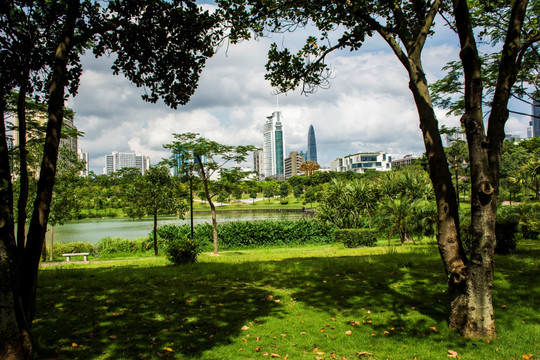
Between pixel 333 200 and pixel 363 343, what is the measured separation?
67.3 ft

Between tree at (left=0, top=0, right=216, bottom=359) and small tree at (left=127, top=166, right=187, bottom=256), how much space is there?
14.2 meters

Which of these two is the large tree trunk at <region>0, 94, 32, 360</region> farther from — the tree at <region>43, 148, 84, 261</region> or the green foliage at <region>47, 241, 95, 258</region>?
the green foliage at <region>47, 241, 95, 258</region>

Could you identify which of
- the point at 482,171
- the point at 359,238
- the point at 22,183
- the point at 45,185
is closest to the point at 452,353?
the point at 482,171

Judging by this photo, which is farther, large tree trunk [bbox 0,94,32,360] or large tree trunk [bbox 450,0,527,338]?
large tree trunk [bbox 450,0,527,338]

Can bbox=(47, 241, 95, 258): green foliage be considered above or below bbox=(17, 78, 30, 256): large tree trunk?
below

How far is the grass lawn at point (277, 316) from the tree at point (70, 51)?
134 centimetres

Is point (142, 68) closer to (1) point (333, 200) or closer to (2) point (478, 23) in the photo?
(2) point (478, 23)

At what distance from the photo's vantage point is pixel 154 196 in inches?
788

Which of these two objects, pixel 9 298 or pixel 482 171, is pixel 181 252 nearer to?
pixel 9 298

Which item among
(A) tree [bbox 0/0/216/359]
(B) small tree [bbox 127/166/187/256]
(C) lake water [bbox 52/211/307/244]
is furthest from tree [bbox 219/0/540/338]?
(C) lake water [bbox 52/211/307/244]

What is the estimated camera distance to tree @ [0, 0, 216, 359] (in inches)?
160

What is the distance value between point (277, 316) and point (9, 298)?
3457 mm

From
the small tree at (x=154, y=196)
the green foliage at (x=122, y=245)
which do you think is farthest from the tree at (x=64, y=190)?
the green foliage at (x=122, y=245)

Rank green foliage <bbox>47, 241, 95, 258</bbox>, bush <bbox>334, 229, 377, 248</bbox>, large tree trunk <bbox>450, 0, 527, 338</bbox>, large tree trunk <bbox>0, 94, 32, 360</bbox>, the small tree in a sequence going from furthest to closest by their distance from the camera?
green foliage <bbox>47, 241, 95, 258</bbox>, the small tree, bush <bbox>334, 229, 377, 248</bbox>, large tree trunk <bbox>450, 0, 527, 338</bbox>, large tree trunk <bbox>0, 94, 32, 360</bbox>
